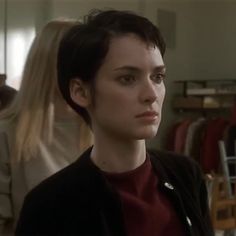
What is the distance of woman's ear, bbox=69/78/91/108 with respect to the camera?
772mm

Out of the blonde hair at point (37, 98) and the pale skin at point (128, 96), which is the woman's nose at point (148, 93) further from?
the blonde hair at point (37, 98)

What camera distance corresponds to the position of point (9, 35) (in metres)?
2.76

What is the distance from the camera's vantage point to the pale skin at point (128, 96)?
0.72m

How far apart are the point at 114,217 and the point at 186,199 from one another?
123 millimetres

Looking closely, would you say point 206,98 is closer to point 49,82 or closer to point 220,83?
point 220,83

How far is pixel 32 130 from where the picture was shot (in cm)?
121

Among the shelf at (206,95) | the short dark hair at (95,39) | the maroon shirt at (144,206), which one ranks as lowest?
the shelf at (206,95)

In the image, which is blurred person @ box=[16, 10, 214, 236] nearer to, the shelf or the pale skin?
the pale skin

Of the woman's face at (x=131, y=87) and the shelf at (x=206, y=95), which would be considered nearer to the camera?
the woman's face at (x=131, y=87)

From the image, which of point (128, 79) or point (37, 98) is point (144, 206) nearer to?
point (128, 79)

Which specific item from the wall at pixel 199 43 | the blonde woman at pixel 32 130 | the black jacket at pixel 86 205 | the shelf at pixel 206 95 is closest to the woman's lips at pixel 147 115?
the black jacket at pixel 86 205

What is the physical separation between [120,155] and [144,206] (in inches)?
3.2

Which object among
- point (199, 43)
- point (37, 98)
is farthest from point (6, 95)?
point (199, 43)

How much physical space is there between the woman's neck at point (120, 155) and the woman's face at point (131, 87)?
0.03m
